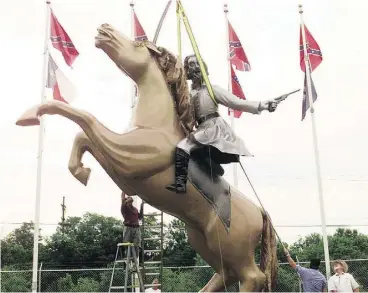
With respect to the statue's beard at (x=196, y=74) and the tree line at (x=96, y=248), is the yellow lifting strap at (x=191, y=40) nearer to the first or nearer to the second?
the statue's beard at (x=196, y=74)

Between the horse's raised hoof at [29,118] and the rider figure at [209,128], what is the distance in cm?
130

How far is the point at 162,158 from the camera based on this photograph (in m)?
4.59

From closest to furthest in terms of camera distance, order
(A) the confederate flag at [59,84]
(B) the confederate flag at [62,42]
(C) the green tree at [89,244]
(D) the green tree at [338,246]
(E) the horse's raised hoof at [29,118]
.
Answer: (E) the horse's raised hoof at [29,118]
(A) the confederate flag at [59,84]
(B) the confederate flag at [62,42]
(D) the green tree at [338,246]
(C) the green tree at [89,244]

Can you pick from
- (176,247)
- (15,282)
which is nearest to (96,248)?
(176,247)

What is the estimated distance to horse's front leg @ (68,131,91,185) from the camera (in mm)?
4645

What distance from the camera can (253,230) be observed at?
4.85 metres

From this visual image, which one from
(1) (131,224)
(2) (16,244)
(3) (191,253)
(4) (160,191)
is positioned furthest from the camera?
(2) (16,244)

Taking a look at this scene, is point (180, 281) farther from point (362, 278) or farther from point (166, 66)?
point (166, 66)

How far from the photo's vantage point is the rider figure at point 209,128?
462 centimetres

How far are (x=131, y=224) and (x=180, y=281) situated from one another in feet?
22.7

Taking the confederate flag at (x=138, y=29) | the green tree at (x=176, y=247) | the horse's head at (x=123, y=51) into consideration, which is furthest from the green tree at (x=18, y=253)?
the horse's head at (x=123, y=51)

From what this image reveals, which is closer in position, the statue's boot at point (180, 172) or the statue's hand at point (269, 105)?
the statue's boot at point (180, 172)

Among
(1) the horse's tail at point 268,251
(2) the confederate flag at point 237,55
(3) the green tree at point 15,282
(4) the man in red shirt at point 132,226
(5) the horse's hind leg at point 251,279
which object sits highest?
(2) the confederate flag at point 237,55

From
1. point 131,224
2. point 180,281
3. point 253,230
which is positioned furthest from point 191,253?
point 253,230
